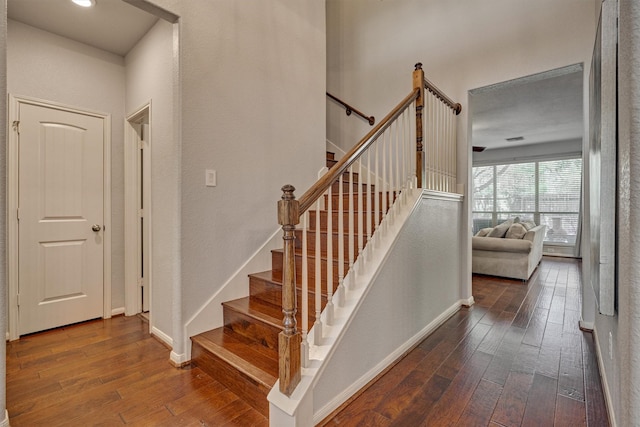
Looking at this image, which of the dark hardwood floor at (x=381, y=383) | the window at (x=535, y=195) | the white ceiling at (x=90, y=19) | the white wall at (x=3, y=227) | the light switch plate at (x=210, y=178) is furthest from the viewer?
the window at (x=535, y=195)

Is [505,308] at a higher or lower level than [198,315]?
lower

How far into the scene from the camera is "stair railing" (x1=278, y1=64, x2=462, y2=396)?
4.69 feet

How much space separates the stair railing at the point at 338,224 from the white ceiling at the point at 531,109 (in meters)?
1.19

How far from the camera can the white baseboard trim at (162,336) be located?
7.86 ft

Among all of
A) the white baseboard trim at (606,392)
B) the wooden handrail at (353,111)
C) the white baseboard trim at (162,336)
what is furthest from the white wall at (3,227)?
the wooden handrail at (353,111)

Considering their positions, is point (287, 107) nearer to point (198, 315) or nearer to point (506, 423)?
point (198, 315)

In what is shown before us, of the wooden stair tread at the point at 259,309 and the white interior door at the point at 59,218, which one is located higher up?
the white interior door at the point at 59,218

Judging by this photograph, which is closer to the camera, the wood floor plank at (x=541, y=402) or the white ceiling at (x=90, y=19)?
the wood floor plank at (x=541, y=402)

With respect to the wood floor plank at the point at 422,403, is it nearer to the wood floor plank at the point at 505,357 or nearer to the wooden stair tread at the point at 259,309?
the wood floor plank at the point at 505,357

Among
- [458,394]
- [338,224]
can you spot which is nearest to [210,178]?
[338,224]

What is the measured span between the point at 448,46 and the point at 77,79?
3851 mm

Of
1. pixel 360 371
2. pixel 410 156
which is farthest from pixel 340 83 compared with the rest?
pixel 360 371

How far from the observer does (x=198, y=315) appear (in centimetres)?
221

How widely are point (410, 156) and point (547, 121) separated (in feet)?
16.6
